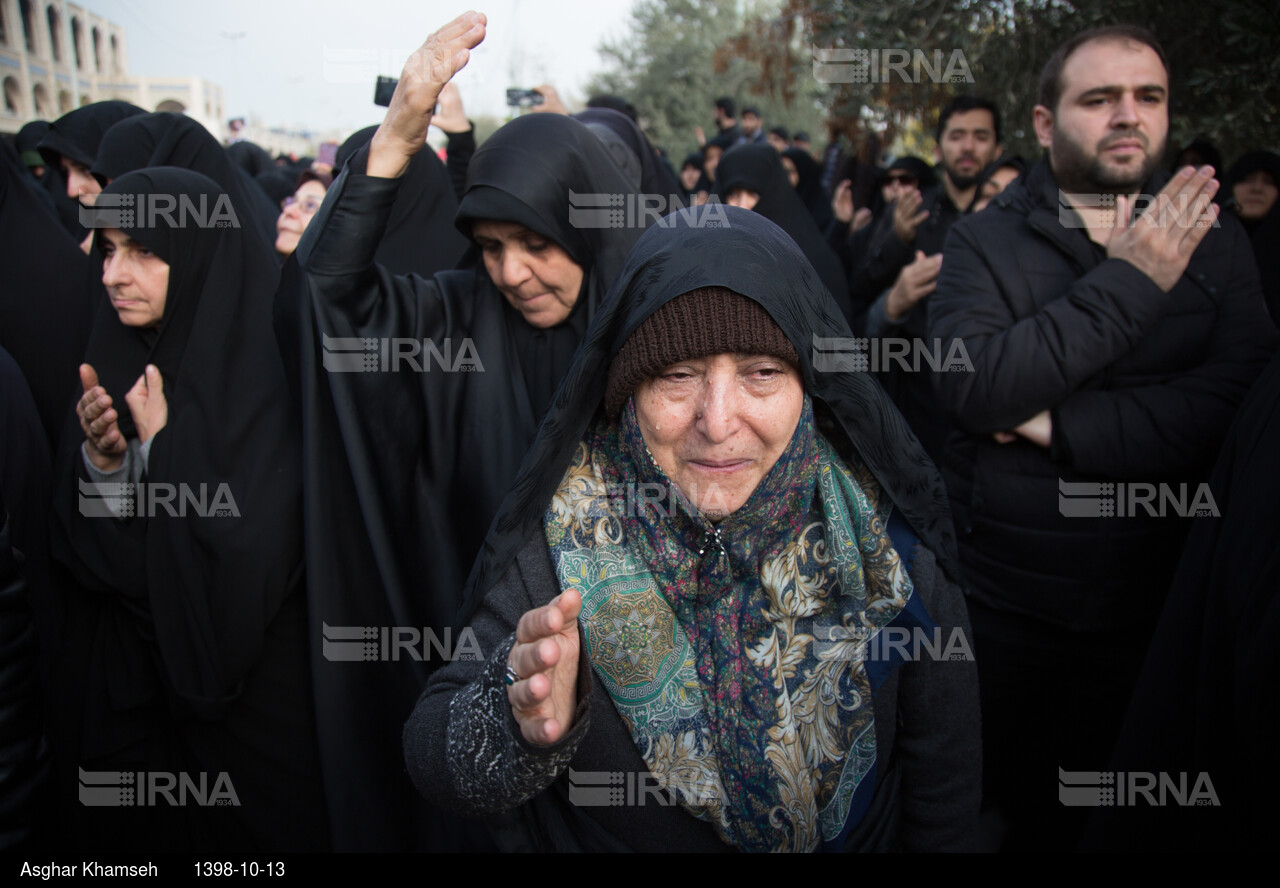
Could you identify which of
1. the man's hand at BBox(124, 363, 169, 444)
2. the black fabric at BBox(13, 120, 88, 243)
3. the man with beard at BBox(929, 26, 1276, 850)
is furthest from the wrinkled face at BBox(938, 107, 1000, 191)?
the black fabric at BBox(13, 120, 88, 243)

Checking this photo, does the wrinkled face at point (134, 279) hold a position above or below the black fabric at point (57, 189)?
below

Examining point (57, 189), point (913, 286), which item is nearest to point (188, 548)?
point (913, 286)

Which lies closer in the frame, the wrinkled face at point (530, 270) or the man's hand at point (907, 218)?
the wrinkled face at point (530, 270)

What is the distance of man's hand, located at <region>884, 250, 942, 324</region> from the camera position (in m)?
3.29

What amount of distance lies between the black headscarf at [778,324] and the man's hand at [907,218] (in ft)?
10.0

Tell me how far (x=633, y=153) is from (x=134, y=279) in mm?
2169

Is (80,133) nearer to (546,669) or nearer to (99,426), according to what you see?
(99,426)

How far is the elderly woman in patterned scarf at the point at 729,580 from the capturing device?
1446 millimetres

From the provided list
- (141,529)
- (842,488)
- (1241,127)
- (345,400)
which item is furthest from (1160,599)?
(1241,127)

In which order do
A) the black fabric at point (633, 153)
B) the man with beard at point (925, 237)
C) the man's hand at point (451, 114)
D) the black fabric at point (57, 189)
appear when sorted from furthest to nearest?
the black fabric at point (57, 189), the man's hand at point (451, 114), the man with beard at point (925, 237), the black fabric at point (633, 153)

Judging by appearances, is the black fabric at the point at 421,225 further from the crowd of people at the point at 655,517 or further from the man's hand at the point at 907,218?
the man's hand at the point at 907,218

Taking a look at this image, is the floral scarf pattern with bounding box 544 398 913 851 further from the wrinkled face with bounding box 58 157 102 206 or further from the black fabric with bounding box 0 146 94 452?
the wrinkled face with bounding box 58 157 102 206

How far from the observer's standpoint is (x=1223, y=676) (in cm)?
157

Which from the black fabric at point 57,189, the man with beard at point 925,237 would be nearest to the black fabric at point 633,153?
the man with beard at point 925,237
